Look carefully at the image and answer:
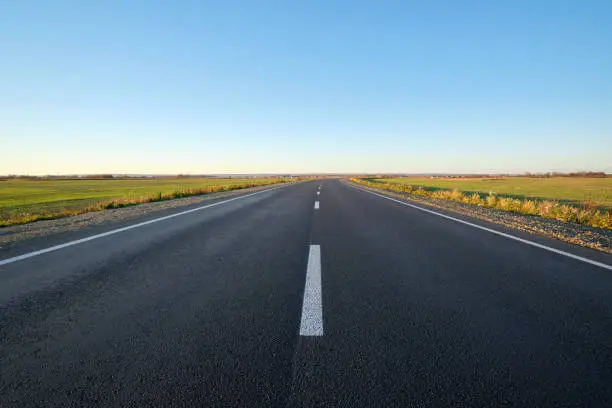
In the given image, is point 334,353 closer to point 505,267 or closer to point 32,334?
point 32,334

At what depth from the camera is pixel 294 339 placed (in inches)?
97.3

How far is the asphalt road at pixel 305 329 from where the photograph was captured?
1.89 metres

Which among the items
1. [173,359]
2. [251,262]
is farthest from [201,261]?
[173,359]

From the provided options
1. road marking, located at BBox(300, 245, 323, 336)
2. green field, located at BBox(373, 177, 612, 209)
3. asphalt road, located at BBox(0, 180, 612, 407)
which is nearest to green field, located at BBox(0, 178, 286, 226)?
asphalt road, located at BBox(0, 180, 612, 407)

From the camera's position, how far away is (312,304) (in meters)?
3.16

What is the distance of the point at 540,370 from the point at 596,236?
7.17m

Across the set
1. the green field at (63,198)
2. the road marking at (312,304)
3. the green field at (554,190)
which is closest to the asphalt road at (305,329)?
the road marking at (312,304)

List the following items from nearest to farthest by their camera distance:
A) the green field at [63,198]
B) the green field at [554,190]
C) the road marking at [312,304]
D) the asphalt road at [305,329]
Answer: the asphalt road at [305,329] < the road marking at [312,304] < the green field at [63,198] < the green field at [554,190]

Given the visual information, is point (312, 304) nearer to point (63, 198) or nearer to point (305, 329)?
point (305, 329)

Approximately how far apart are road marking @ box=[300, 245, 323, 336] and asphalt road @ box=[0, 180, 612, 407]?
0.9 inches

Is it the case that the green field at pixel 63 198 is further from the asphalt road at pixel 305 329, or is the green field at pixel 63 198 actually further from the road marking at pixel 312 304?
the road marking at pixel 312 304

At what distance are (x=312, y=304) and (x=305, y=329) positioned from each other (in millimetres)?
541

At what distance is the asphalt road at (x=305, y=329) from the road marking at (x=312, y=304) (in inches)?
0.9

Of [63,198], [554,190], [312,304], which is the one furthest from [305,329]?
[554,190]
